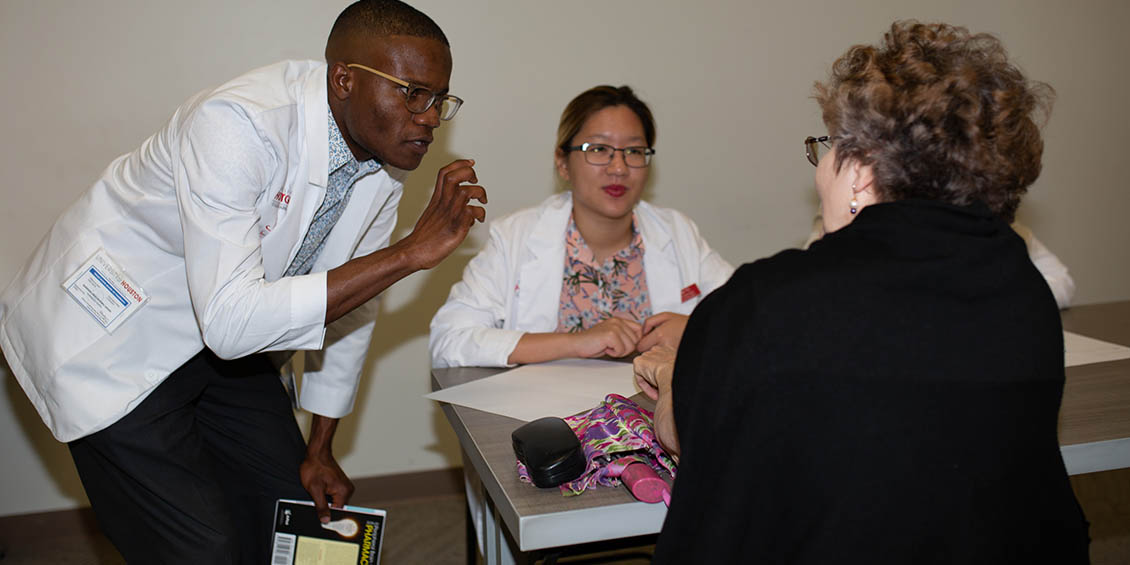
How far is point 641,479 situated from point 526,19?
214 centimetres

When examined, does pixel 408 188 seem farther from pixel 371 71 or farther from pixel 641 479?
pixel 641 479

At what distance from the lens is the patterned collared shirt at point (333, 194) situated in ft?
5.72

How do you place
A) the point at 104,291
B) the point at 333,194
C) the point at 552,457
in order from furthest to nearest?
A: the point at 333,194 < the point at 104,291 < the point at 552,457

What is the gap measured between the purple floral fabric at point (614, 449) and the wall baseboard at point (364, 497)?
6.63 feet

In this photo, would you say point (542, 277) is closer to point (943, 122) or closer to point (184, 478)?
point (184, 478)

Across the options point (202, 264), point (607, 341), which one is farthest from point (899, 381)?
point (202, 264)

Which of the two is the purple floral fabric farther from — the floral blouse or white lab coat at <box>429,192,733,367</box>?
the floral blouse

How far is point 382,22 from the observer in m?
1.66

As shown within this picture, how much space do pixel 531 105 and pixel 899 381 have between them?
2.24 m

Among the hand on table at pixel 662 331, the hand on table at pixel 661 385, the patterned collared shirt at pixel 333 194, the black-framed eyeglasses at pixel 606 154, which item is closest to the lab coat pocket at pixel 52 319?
the patterned collared shirt at pixel 333 194

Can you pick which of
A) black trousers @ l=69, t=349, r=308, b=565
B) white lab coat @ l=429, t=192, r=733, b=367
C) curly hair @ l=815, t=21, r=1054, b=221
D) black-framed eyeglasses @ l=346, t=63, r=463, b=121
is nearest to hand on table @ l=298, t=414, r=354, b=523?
black trousers @ l=69, t=349, r=308, b=565

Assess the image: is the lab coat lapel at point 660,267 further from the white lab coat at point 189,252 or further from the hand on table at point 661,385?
the white lab coat at point 189,252

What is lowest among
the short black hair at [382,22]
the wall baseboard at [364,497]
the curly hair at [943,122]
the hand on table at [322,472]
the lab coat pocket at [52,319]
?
the wall baseboard at [364,497]

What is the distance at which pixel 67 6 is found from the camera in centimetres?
256
